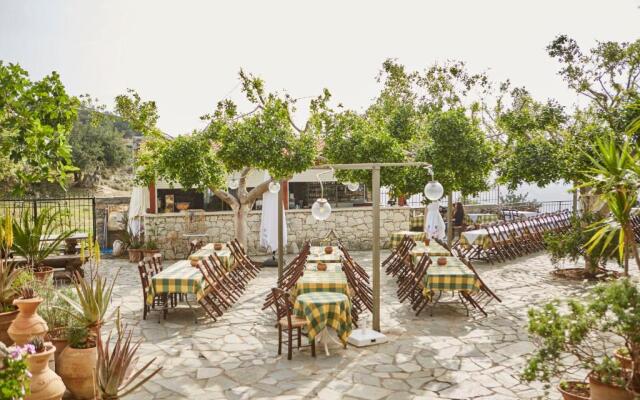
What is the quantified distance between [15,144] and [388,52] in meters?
14.3

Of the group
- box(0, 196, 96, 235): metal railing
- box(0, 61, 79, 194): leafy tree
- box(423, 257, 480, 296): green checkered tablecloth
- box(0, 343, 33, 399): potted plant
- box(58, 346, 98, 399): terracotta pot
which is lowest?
box(58, 346, 98, 399): terracotta pot

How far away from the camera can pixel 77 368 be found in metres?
4.87

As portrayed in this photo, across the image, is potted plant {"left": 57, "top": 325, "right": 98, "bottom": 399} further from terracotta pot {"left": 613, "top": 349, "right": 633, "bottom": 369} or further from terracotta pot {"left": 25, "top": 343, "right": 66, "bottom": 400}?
terracotta pot {"left": 613, "top": 349, "right": 633, "bottom": 369}

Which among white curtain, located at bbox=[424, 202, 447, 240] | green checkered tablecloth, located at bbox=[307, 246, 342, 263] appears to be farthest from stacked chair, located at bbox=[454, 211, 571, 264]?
green checkered tablecloth, located at bbox=[307, 246, 342, 263]

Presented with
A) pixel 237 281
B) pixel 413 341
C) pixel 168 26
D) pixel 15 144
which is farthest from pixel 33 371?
pixel 168 26

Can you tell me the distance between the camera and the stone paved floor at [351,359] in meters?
5.25

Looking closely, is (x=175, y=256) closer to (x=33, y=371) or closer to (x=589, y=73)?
(x=33, y=371)

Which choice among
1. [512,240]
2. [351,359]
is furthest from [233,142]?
[512,240]

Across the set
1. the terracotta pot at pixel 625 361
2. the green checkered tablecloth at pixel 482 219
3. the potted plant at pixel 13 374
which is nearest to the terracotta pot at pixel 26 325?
the potted plant at pixel 13 374

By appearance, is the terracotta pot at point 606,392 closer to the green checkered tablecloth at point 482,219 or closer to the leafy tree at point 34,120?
the leafy tree at point 34,120

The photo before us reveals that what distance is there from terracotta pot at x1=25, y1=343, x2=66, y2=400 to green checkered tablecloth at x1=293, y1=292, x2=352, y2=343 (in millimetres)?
2766

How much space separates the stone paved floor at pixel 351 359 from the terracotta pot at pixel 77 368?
52cm

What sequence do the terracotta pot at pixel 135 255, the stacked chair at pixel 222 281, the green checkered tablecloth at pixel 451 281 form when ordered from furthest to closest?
the terracotta pot at pixel 135 255
the stacked chair at pixel 222 281
the green checkered tablecloth at pixel 451 281

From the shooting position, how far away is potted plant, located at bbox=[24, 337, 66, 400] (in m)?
4.06
